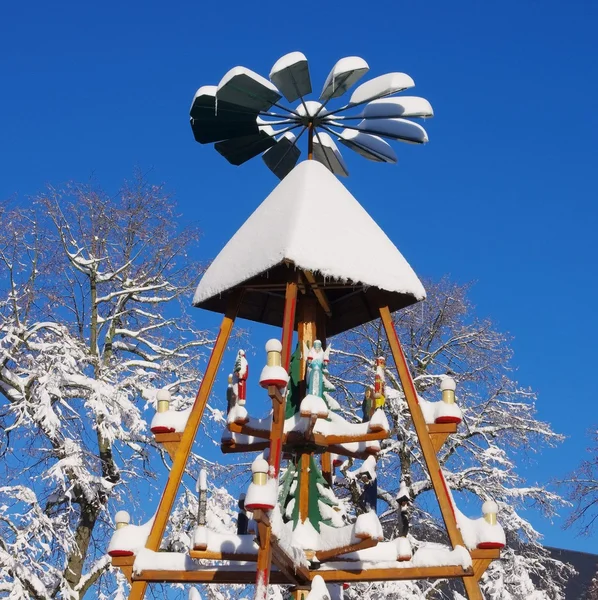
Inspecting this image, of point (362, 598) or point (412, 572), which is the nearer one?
point (412, 572)

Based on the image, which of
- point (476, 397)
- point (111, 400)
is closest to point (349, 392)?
point (476, 397)

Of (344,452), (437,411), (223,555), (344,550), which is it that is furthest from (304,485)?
(437,411)

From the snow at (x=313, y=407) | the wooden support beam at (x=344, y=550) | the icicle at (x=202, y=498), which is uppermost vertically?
the snow at (x=313, y=407)

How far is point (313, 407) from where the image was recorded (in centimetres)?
667

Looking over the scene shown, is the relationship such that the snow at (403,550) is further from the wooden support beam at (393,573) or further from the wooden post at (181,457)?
the wooden post at (181,457)

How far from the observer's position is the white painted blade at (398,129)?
26.8ft

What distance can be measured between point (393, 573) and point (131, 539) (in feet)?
6.29

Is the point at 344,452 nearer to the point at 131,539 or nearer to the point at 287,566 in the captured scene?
the point at 287,566

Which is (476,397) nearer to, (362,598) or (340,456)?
(362,598)

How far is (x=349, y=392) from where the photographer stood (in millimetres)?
14570

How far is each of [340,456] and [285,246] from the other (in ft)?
7.36

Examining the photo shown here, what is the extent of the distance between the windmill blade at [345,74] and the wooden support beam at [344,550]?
3.61 metres

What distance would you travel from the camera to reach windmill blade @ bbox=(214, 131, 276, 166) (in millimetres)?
8602

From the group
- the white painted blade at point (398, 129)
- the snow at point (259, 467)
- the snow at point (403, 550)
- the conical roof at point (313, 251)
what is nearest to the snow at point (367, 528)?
the snow at point (403, 550)
